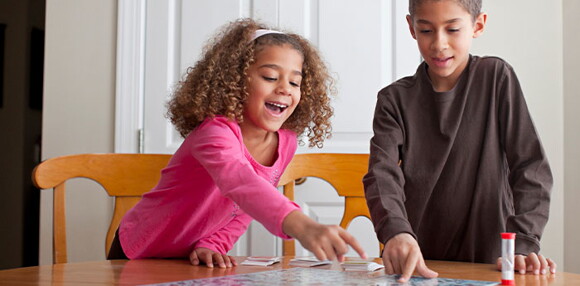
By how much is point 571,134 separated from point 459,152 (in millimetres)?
1091

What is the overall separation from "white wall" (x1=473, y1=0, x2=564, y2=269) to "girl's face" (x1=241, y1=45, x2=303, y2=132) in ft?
3.71

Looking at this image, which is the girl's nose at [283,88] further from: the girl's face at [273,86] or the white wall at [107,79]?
the white wall at [107,79]

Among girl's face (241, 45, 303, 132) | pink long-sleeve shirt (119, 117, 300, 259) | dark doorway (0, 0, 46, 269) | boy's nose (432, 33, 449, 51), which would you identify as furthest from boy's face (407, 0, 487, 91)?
dark doorway (0, 0, 46, 269)

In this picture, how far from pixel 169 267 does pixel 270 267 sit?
20 cm

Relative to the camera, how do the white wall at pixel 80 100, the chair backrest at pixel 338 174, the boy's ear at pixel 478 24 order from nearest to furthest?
the boy's ear at pixel 478 24
the chair backrest at pixel 338 174
the white wall at pixel 80 100

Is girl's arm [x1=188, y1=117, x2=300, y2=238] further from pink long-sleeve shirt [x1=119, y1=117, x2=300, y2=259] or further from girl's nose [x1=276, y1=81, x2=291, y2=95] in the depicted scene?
girl's nose [x1=276, y1=81, x2=291, y2=95]

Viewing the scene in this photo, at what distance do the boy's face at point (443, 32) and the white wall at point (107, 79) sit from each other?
3.37ft

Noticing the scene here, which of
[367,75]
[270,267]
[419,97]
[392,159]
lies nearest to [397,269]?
[270,267]

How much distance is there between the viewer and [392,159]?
4.72ft

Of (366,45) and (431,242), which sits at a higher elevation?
(366,45)

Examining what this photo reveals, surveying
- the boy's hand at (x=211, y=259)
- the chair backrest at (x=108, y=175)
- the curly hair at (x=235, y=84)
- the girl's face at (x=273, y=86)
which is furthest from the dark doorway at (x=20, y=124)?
the boy's hand at (x=211, y=259)

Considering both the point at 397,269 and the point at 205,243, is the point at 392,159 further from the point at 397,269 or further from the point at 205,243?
the point at 205,243

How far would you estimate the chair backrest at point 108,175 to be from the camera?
171cm

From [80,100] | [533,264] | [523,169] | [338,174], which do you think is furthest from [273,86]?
[80,100]
